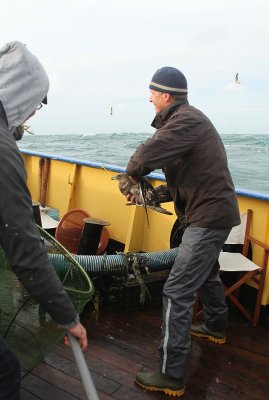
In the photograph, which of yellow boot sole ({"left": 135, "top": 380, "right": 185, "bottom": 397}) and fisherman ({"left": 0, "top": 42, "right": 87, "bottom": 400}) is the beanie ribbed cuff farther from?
yellow boot sole ({"left": 135, "top": 380, "right": 185, "bottom": 397})

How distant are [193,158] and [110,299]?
210cm

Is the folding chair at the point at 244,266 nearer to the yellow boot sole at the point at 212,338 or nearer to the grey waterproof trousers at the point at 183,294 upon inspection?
the yellow boot sole at the point at 212,338

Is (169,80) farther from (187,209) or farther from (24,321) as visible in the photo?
(24,321)

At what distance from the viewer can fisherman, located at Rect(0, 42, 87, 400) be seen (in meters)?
1.52

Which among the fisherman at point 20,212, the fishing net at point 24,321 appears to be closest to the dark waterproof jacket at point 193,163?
the fishing net at point 24,321

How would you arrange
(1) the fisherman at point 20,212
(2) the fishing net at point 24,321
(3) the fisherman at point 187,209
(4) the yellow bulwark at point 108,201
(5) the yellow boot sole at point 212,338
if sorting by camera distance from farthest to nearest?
1. (4) the yellow bulwark at point 108,201
2. (5) the yellow boot sole at point 212,338
3. (3) the fisherman at point 187,209
4. (2) the fishing net at point 24,321
5. (1) the fisherman at point 20,212

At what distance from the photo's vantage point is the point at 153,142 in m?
2.70

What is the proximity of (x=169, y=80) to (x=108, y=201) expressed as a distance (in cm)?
288

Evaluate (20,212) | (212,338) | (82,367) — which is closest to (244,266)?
(212,338)

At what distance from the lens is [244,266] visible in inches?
153

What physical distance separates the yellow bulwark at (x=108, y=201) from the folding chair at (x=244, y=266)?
10cm

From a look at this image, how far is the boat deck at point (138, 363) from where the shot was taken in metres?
2.88

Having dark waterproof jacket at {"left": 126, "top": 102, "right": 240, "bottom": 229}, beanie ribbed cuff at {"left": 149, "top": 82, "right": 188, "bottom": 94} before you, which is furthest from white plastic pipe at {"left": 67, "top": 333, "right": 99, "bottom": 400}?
beanie ribbed cuff at {"left": 149, "top": 82, "right": 188, "bottom": 94}

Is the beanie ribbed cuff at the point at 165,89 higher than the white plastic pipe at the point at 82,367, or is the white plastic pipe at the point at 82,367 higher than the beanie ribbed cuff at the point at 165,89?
the beanie ribbed cuff at the point at 165,89
